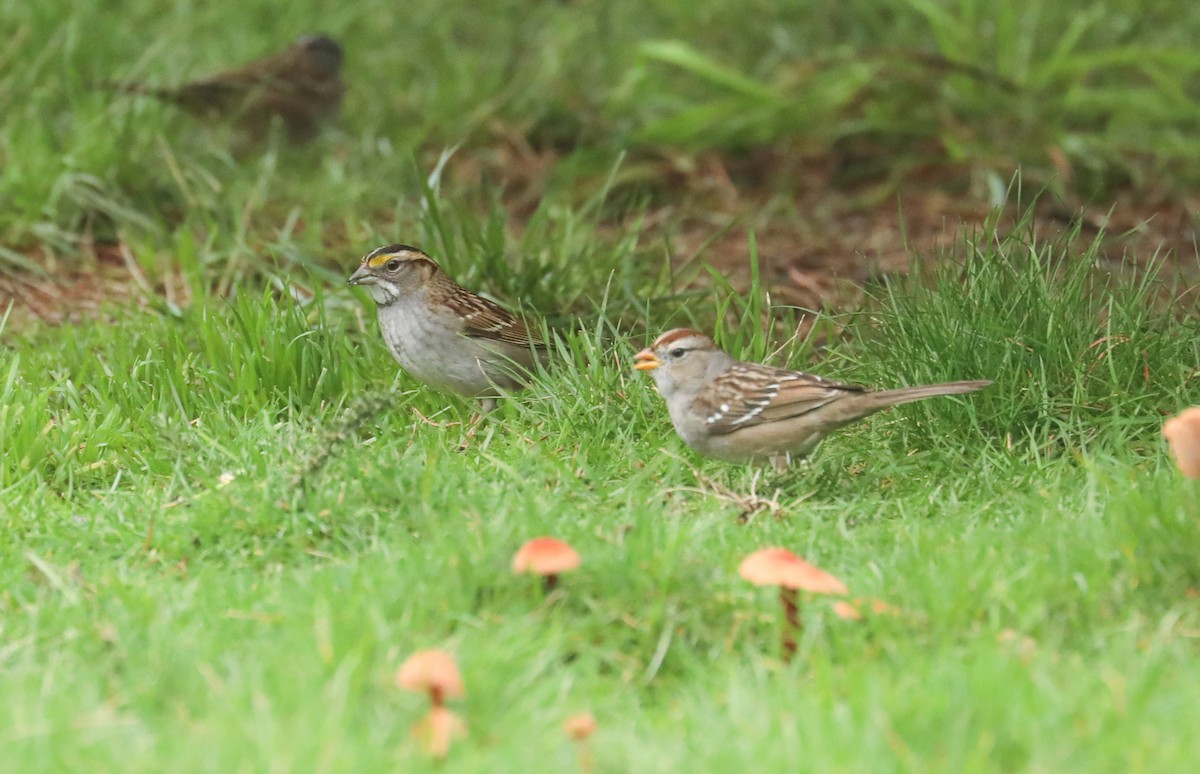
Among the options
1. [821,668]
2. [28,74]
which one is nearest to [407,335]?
[821,668]

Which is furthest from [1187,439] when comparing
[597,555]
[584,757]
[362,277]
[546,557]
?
[362,277]

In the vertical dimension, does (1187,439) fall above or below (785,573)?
above

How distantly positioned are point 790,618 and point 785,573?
298 mm

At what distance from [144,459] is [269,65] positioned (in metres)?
5.06

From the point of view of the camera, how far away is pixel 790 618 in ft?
13.2

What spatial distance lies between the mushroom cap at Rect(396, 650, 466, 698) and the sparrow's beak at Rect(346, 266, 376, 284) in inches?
132

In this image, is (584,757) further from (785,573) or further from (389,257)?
(389,257)

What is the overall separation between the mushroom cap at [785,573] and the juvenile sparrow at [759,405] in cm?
138

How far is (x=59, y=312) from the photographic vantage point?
7531 millimetres

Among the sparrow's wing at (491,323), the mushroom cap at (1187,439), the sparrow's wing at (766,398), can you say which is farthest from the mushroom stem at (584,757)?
the sparrow's wing at (491,323)

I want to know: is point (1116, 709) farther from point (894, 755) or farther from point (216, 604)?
point (216, 604)

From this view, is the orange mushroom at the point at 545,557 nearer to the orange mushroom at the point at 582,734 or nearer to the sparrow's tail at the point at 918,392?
the orange mushroom at the point at 582,734

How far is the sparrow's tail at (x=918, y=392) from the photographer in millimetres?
5070

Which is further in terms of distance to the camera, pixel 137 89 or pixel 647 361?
pixel 137 89
